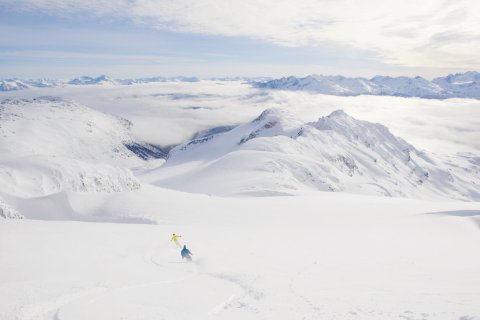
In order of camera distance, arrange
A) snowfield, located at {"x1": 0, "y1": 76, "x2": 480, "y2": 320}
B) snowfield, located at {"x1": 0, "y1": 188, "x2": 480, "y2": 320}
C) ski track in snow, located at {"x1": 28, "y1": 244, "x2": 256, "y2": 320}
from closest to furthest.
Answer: ski track in snow, located at {"x1": 28, "y1": 244, "x2": 256, "y2": 320}
snowfield, located at {"x1": 0, "y1": 188, "x2": 480, "y2": 320}
snowfield, located at {"x1": 0, "y1": 76, "x2": 480, "y2": 320}

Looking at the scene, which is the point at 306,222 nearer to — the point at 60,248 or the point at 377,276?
the point at 377,276

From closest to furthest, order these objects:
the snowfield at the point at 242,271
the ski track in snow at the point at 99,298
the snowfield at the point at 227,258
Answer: the ski track in snow at the point at 99,298 < the snowfield at the point at 242,271 < the snowfield at the point at 227,258

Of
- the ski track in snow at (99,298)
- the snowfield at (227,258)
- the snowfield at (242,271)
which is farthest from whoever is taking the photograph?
the snowfield at (227,258)

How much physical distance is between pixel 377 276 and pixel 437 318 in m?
7.01

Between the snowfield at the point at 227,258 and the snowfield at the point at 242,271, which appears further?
the snowfield at the point at 227,258

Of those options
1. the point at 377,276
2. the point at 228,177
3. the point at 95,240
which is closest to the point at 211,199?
the point at 95,240

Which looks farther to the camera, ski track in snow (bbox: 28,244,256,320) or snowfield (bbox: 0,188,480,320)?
snowfield (bbox: 0,188,480,320)

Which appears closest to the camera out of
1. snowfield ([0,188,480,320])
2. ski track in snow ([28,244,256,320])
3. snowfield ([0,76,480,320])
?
ski track in snow ([28,244,256,320])

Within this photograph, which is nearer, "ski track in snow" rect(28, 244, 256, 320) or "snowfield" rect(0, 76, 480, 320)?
"ski track in snow" rect(28, 244, 256, 320)

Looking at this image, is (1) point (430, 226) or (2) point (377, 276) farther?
(1) point (430, 226)

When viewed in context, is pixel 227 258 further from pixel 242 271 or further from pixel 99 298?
pixel 99 298

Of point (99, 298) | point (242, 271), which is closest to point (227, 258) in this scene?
point (242, 271)

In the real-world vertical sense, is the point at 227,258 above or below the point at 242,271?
below

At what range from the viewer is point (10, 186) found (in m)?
51.1
